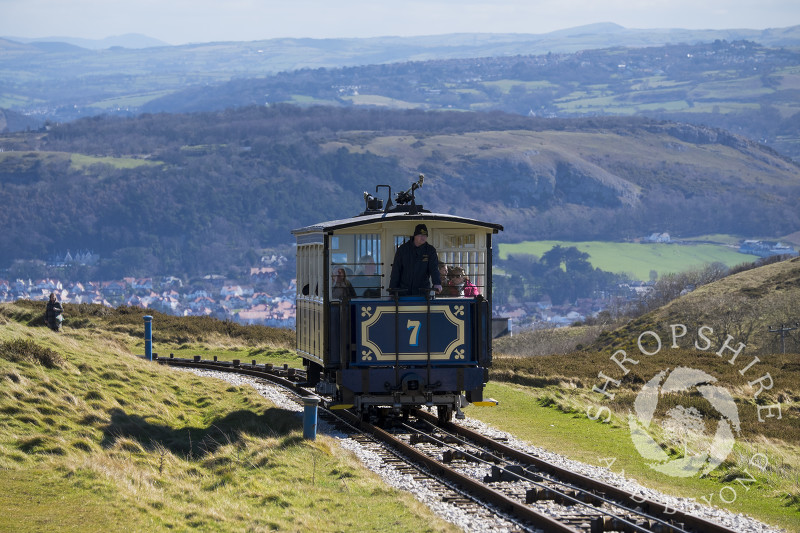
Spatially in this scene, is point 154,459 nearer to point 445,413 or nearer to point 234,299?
point 445,413

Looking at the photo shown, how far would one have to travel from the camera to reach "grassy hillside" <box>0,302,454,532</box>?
11898 millimetres

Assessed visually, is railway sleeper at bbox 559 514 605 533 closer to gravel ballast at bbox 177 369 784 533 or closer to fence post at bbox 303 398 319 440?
gravel ballast at bbox 177 369 784 533

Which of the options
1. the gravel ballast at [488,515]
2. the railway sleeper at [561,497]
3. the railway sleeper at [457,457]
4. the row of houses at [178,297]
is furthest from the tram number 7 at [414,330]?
the row of houses at [178,297]

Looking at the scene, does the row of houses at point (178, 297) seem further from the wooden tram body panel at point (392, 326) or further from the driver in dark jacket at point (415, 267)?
the driver in dark jacket at point (415, 267)

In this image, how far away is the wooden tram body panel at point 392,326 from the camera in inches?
733

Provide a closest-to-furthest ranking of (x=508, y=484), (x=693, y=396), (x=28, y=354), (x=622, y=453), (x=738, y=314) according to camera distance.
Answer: (x=508, y=484) → (x=622, y=453) → (x=28, y=354) → (x=693, y=396) → (x=738, y=314)

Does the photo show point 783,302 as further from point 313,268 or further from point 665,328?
point 313,268

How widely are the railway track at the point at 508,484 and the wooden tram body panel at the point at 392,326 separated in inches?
32.1

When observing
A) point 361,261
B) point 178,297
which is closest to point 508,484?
point 361,261

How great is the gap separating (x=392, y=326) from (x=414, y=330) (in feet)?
1.30

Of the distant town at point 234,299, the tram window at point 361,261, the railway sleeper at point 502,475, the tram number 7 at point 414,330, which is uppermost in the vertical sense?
the tram window at point 361,261

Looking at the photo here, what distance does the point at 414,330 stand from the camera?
18.7 metres

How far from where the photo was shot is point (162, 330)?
43.2m

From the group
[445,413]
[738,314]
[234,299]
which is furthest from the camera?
[234,299]
